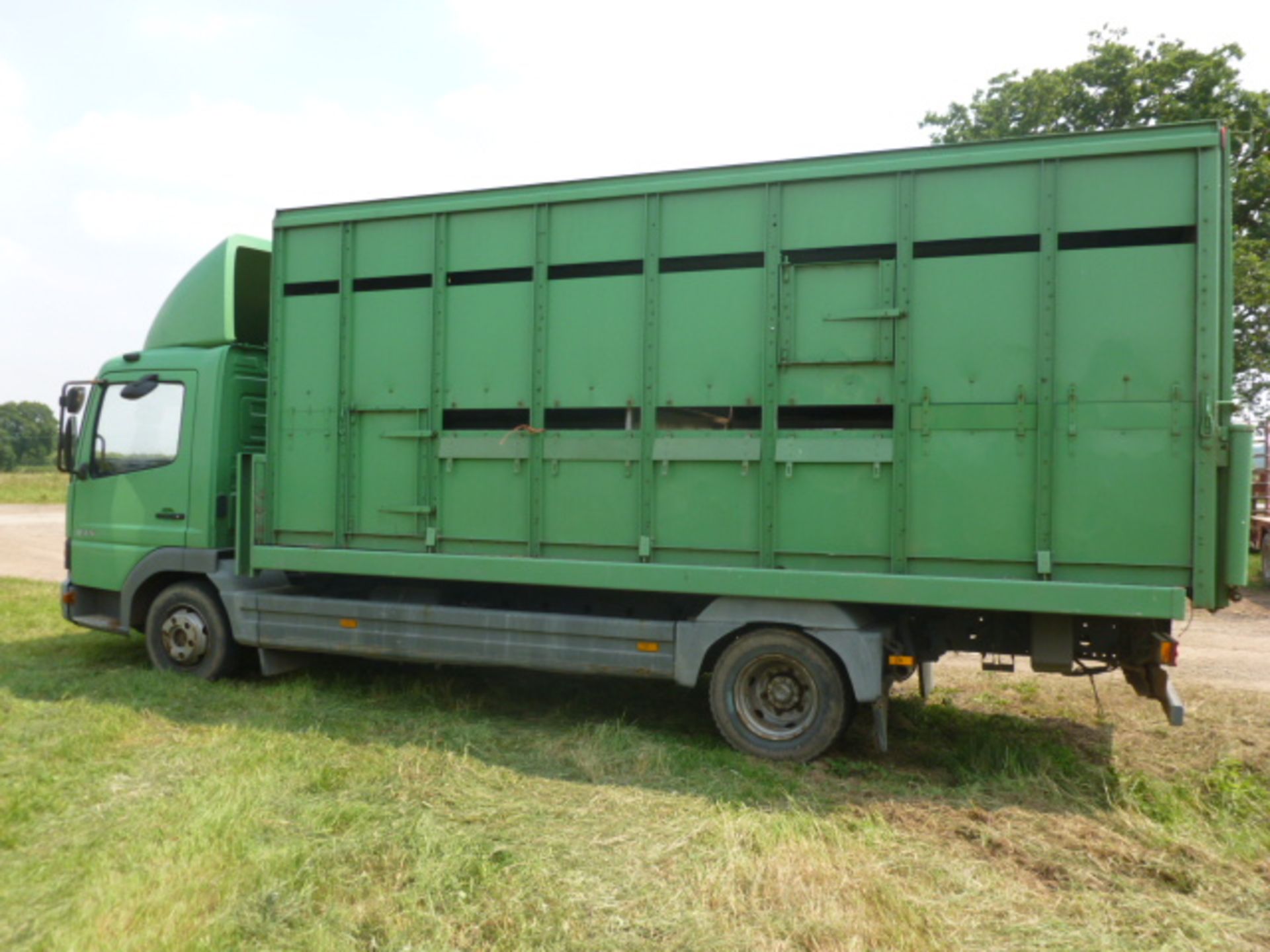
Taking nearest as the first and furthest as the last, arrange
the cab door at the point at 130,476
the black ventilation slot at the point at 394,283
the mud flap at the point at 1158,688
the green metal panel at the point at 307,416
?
the mud flap at the point at 1158,688, the black ventilation slot at the point at 394,283, the green metal panel at the point at 307,416, the cab door at the point at 130,476

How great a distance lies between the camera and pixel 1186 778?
511cm

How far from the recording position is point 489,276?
6340mm

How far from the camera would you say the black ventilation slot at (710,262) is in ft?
18.6

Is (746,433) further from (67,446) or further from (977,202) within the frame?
(67,446)

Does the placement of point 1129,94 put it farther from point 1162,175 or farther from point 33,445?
point 33,445

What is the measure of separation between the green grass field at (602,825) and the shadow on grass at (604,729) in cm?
3

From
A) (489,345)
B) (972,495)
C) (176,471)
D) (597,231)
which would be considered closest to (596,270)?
(597,231)

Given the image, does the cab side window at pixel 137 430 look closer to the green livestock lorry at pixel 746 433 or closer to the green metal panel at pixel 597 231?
the green livestock lorry at pixel 746 433

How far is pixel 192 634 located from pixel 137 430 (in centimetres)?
172

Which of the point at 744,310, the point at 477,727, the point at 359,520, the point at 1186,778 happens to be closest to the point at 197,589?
the point at 359,520

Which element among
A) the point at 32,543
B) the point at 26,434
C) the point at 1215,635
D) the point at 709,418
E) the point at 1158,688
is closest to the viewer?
the point at 1158,688

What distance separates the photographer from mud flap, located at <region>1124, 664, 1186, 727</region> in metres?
4.98

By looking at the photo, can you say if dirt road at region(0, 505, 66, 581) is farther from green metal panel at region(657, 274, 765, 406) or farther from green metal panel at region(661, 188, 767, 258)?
green metal panel at region(661, 188, 767, 258)

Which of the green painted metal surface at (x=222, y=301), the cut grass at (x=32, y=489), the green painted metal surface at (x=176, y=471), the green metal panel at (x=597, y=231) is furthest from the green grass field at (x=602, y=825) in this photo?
the cut grass at (x=32, y=489)
